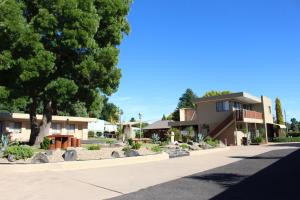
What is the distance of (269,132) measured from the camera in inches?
1948

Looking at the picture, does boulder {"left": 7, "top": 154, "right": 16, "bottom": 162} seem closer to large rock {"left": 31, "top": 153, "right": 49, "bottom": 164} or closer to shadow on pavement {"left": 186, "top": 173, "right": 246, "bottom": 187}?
large rock {"left": 31, "top": 153, "right": 49, "bottom": 164}

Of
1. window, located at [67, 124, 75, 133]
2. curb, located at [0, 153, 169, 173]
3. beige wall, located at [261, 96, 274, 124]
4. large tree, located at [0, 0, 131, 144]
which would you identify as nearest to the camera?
curb, located at [0, 153, 169, 173]

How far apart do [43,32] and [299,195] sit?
17631 millimetres

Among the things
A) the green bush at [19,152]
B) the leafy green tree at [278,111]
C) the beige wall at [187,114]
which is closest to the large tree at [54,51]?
the green bush at [19,152]

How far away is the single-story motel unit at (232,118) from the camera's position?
41.1 m

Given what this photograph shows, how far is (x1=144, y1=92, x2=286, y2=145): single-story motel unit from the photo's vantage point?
135 ft

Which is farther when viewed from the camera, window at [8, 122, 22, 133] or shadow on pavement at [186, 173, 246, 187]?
window at [8, 122, 22, 133]

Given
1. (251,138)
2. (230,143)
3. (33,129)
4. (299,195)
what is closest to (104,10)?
(33,129)

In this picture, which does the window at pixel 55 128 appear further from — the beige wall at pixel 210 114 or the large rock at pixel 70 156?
the large rock at pixel 70 156

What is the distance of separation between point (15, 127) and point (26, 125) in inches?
54.4

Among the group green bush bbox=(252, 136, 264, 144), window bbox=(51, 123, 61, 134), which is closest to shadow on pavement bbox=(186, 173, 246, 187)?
green bush bbox=(252, 136, 264, 144)

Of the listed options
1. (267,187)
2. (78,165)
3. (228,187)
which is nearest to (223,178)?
(228,187)

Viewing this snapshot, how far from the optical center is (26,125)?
39031mm

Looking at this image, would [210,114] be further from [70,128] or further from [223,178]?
[223,178]
